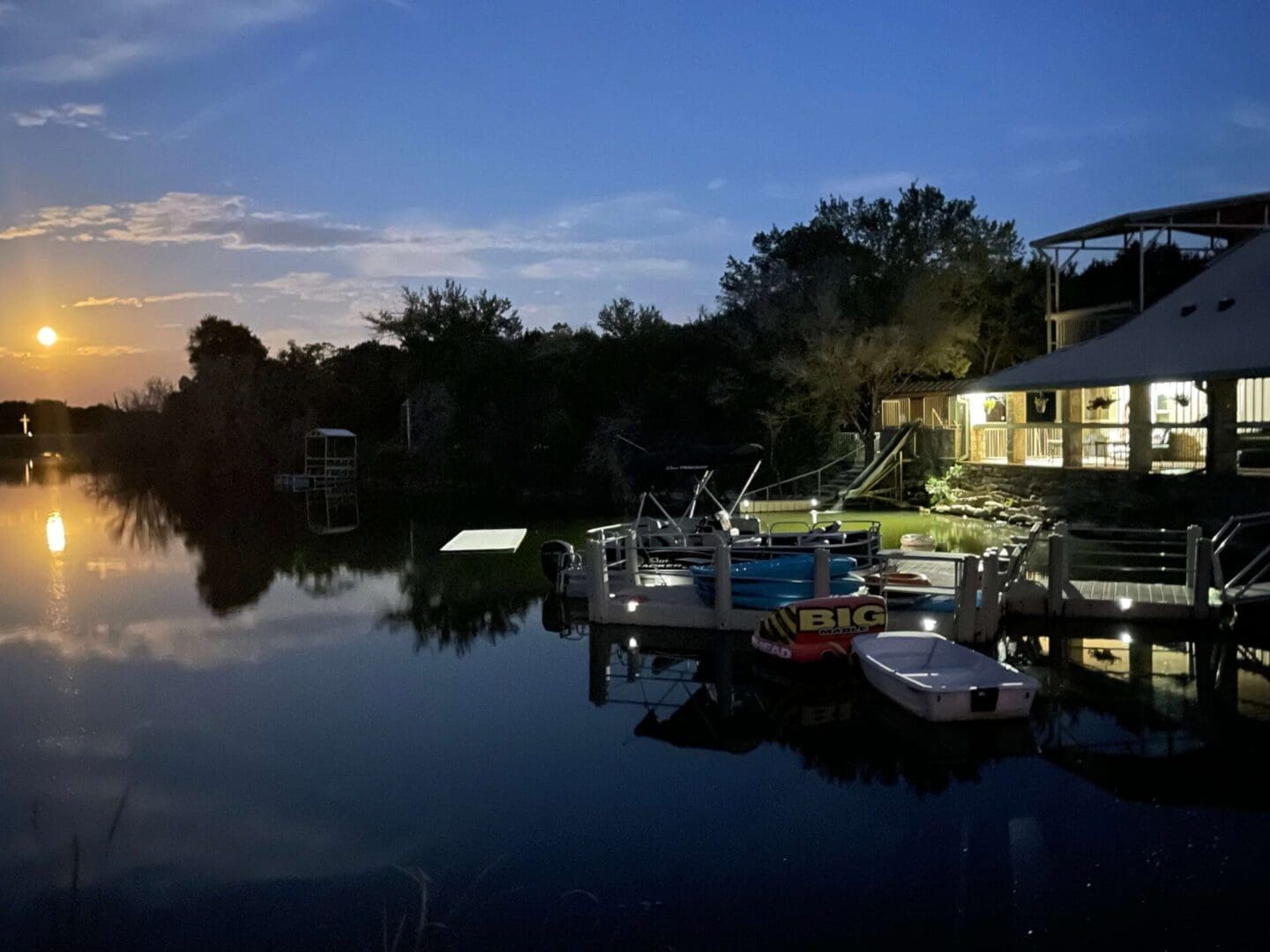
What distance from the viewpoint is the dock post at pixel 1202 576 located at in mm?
15453

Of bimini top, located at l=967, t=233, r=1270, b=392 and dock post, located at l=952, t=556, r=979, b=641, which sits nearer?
dock post, located at l=952, t=556, r=979, b=641

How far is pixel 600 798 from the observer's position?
982 cm

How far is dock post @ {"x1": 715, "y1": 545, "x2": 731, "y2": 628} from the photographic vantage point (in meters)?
15.6

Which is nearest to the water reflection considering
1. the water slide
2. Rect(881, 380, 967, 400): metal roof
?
the water slide

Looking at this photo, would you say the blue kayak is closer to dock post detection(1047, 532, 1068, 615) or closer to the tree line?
dock post detection(1047, 532, 1068, 615)

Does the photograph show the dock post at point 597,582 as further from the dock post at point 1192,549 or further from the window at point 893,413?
Answer: the window at point 893,413

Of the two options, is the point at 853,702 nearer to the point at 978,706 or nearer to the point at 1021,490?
the point at 978,706

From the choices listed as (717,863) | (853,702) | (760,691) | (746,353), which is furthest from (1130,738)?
(746,353)

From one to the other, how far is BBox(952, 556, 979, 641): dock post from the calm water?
0.65 metres

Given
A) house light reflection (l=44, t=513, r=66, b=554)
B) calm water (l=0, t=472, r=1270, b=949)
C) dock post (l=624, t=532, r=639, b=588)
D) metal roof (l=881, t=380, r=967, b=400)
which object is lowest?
calm water (l=0, t=472, r=1270, b=949)

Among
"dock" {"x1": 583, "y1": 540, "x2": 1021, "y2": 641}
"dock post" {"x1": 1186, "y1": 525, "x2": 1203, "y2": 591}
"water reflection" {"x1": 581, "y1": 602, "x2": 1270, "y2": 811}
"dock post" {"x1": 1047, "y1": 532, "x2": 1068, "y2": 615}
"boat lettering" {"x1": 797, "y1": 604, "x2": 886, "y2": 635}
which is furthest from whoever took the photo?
"dock post" {"x1": 1186, "y1": 525, "x2": 1203, "y2": 591}

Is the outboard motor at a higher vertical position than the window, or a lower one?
lower

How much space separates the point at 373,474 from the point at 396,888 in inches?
2063

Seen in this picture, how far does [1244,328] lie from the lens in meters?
22.4
